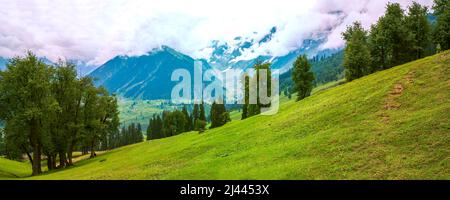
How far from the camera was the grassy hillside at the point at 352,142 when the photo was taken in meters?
30.3

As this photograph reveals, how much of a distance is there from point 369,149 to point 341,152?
7.80ft

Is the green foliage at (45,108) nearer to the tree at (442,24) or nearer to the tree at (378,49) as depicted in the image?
the tree at (378,49)

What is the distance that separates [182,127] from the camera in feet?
539

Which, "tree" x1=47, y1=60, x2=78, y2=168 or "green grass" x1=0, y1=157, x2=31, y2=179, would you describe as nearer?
"green grass" x1=0, y1=157, x2=31, y2=179

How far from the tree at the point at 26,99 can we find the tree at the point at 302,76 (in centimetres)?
6214

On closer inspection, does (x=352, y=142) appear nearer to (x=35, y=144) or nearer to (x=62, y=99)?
(x=35, y=144)

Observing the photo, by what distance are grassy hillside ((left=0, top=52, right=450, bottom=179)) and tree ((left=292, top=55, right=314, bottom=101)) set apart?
45.4m

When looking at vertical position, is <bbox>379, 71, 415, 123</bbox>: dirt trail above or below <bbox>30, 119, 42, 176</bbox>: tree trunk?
above

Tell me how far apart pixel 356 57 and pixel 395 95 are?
4720 centimetres

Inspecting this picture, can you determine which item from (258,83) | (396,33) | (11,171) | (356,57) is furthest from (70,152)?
(396,33)

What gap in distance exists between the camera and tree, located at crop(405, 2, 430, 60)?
94562mm

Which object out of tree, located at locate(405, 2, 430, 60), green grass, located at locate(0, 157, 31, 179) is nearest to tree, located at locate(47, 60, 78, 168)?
green grass, located at locate(0, 157, 31, 179)
